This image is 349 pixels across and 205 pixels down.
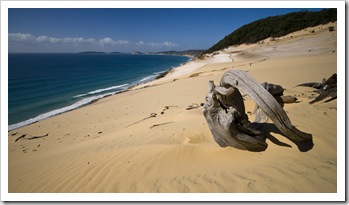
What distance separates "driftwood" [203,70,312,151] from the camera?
3.25m

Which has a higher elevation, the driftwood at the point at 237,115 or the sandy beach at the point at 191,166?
the driftwood at the point at 237,115

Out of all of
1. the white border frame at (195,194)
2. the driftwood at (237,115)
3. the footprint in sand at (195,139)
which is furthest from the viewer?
the footprint in sand at (195,139)

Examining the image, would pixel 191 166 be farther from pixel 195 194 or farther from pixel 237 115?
pixel 237 115

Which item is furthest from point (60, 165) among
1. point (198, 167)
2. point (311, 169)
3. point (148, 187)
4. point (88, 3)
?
point (311, 169)

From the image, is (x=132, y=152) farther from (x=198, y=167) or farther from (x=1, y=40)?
(x=1, y=40)

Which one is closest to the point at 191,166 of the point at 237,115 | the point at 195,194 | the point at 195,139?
the point at 195,194

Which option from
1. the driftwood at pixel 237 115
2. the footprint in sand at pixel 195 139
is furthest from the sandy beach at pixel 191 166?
the driftwood at pixel 237 115

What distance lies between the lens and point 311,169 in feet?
10.1

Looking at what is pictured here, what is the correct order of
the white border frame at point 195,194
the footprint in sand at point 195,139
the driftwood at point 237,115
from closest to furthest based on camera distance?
the white border frame at point 195,194 < the driftwood at point 237,115 < the footprint in sand at point 195,139

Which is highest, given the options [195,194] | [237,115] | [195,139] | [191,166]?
[237,115]

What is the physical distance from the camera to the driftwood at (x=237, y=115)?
3.25 meters

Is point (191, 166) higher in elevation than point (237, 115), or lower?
lower

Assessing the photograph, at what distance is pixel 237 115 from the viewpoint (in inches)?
143

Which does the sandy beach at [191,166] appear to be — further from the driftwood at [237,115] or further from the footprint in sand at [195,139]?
the driftwood at [237,115]
